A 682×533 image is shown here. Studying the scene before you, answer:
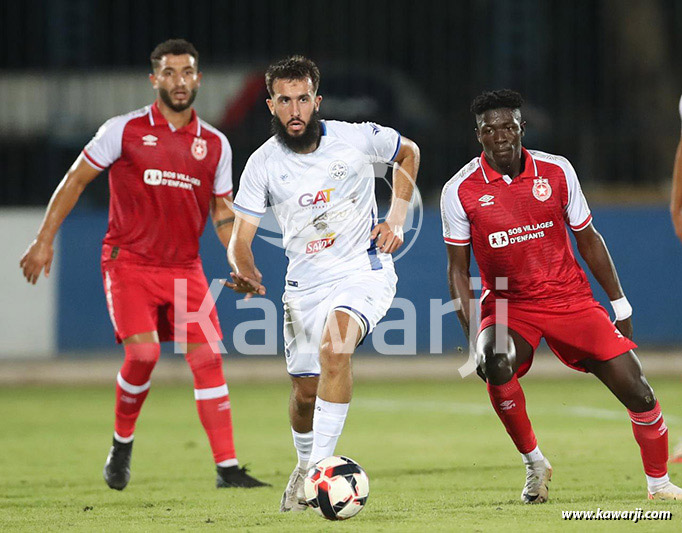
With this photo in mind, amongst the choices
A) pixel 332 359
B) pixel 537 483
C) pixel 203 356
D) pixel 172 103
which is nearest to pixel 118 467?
pixel 203 356

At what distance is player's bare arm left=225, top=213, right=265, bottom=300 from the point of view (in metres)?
6.83

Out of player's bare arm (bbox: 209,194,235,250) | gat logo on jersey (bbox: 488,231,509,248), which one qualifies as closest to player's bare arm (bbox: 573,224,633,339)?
gat logo on jersey (bbox: 488,231,509,248)

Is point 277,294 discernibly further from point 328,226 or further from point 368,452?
point 328,226

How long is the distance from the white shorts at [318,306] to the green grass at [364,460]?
84cm

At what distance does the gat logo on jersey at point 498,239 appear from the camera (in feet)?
22.9

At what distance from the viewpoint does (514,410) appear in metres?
6.87

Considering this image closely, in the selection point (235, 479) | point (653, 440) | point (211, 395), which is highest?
point (653, 440)

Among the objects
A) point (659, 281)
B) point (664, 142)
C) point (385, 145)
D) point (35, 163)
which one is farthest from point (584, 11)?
point (385, 145)

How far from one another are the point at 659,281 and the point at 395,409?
176 inches

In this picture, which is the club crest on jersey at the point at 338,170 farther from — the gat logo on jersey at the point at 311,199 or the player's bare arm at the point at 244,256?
the player's bare arm at the point at 244,256

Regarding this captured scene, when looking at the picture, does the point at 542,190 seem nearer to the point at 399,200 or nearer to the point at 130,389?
the point at 399,200

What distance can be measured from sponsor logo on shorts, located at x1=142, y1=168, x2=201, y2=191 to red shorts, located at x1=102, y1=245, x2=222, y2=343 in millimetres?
497

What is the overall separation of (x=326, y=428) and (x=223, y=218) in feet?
7.17

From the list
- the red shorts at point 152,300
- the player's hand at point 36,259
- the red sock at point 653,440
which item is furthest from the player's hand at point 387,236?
the player's hand at point 36,259
